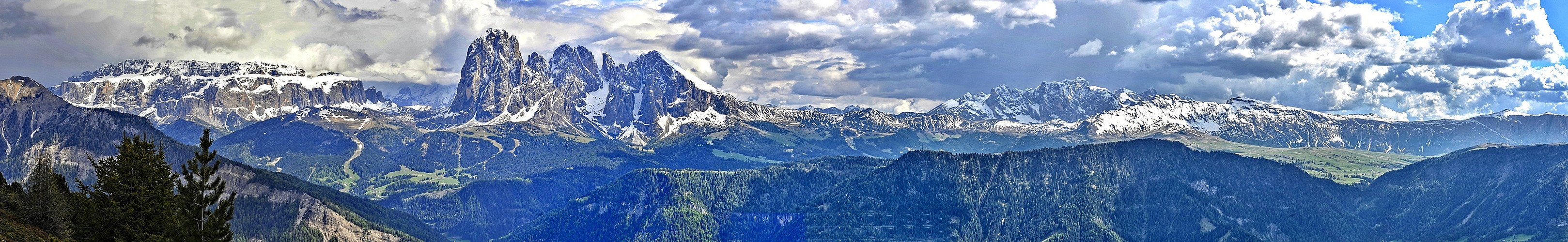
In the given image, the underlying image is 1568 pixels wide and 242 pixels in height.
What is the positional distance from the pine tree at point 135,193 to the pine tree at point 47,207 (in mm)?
17128

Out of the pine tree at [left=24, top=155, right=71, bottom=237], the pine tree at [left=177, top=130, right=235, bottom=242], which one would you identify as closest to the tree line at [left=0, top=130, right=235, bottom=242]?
the pine tree at [left=177, top=130, right=235, bottom=242]

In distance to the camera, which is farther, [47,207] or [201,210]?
[47,207]

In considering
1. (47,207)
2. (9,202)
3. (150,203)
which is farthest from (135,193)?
(9,202)

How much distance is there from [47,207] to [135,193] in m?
25.2

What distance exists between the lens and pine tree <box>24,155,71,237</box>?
126 meters

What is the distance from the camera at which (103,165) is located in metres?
111

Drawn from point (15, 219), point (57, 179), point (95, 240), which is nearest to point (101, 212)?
point (95, 240)

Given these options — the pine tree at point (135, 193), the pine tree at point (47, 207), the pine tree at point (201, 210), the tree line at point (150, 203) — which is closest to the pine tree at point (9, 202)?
the pine tree at point (47, 207)

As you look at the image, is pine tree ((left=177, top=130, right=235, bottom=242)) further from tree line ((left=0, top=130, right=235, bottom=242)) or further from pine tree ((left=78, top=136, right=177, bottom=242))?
pine tree ((left=78, top=136, right=177, bottom=242))

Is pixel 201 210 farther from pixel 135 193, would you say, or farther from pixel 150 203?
pixel 135 193

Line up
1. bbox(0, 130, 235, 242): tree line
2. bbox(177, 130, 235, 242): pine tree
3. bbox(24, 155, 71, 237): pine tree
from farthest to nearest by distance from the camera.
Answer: bbox(24, 155, 71, 237): pine tree → bbox(0, 130, 235, 242): tree line → bbox(177, 130, 235, 242): pine tree

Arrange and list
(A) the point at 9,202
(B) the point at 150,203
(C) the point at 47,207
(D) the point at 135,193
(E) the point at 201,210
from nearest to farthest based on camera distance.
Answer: (E) the point at 201,210 → (B) the point at 150,203 → (D) the point at 135,193 → (C) the point at 47,207 → (A) the point at 9,202

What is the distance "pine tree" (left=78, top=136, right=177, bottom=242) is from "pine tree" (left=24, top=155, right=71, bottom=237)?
17128mm

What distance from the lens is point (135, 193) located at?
111250 millimetres
